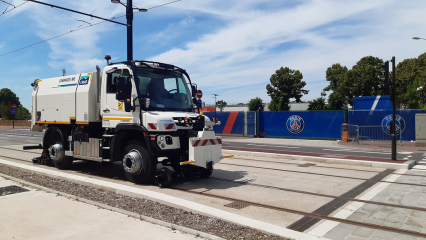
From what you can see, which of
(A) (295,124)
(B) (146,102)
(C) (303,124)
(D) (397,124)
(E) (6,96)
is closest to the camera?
(B) (146,102)

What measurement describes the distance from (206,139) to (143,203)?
223 centimetres

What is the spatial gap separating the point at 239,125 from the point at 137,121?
66.7 feet

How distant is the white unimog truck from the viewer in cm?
727

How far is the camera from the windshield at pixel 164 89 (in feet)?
24.8

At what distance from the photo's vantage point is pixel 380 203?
625 cm

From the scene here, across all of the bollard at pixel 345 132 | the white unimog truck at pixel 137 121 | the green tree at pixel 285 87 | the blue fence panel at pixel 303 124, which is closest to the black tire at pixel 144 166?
the white unimog truck at pixel 137 121

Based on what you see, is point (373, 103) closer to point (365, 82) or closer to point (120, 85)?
point (120, 85)

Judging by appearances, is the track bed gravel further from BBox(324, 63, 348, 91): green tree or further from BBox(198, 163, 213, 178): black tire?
BBox(324, 63, 348, 91): green tree

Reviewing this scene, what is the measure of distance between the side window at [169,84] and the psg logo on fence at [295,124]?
16984 mm

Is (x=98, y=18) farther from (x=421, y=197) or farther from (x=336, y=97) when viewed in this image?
(x=336, y=97)

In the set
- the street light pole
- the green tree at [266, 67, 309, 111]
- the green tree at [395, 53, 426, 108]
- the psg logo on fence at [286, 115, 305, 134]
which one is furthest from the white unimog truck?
the green tree at [266, 67, 309, 111]

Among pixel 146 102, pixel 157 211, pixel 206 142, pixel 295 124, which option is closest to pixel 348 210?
pixel 206 142

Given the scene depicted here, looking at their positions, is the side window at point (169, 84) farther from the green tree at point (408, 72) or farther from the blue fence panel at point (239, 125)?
the green tree at point (408, 72)

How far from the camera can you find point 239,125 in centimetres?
2731
